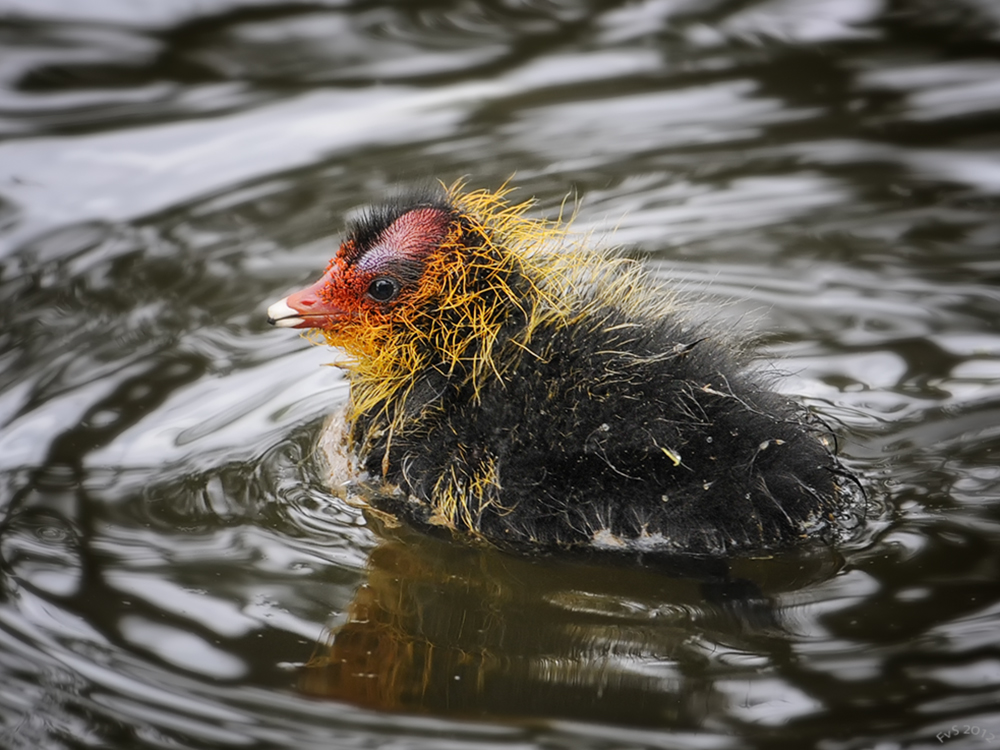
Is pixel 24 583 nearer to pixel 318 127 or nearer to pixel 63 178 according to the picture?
pixel 63 178

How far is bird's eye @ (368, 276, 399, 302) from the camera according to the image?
13.7ft

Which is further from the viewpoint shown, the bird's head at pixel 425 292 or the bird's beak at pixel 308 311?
the bird's beak at pixel 308 311

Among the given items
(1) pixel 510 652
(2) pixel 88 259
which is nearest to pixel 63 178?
(2) pixel 88 259

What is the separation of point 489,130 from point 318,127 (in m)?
0.99

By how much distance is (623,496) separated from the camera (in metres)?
3.88

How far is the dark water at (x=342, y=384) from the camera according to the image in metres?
3.36

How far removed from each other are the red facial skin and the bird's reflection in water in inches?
32.8

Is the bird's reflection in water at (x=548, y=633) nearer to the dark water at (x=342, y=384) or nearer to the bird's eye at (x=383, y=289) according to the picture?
the dark water at (x=342, y=384)

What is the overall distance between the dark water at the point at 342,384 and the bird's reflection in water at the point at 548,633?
12 mm

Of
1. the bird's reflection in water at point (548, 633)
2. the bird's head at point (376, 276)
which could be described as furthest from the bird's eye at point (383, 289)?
the bird's reflection in water at point (548, 633)

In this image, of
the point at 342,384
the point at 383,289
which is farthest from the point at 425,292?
the point at 342,384

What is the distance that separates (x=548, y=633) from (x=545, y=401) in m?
0.75

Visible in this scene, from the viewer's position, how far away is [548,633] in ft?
11.9

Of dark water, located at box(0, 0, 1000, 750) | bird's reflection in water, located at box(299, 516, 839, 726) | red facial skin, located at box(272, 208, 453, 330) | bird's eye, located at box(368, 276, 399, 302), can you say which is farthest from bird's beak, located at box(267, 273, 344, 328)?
bird's reflection in water, located at box(299, 516, 839, 726)
